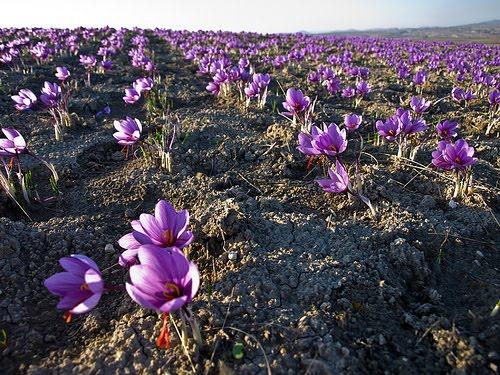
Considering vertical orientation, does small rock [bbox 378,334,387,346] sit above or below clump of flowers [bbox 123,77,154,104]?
below

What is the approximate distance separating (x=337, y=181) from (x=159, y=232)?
1332 millimetres

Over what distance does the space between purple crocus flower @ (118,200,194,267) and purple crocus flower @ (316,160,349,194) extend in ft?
3.64

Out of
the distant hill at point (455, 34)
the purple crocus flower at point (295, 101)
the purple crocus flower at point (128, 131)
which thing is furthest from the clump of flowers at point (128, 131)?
the distant hill at point (455, 34)

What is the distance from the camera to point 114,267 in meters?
2.40

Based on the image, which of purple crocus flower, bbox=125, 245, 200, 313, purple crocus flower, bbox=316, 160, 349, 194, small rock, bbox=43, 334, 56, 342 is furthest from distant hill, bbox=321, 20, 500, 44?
small rock, bbox=43, 334, 56, 342

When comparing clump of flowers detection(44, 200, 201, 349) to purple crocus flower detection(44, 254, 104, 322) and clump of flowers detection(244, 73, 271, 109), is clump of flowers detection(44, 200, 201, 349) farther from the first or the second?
clump of flowers detection(244, 73, 271, 109)

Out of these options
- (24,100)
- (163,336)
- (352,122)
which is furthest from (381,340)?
(24,100)

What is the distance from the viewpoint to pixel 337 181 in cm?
267

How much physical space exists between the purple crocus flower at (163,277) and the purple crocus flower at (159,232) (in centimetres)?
24

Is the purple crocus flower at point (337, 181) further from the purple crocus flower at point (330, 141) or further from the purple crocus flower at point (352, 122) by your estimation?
the purple crocus flower at point (352, 122)

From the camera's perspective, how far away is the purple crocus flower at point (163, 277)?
1410mm

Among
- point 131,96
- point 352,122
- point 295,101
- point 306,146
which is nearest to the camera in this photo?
point 306,146

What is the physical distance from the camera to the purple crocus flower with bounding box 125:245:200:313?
141 centimetres

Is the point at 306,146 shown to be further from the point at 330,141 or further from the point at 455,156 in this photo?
the point at 455,156
